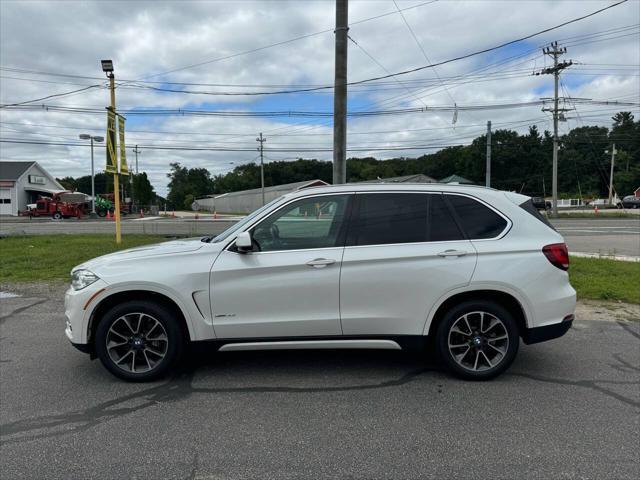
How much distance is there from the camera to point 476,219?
4.28 metres

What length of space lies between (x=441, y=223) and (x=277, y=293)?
5.36 feet

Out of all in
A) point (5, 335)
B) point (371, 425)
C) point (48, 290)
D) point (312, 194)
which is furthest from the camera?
point (48, 290)

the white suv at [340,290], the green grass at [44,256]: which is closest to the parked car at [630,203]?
the green grass at [44,256]

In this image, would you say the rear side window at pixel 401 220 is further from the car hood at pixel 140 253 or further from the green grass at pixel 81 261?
the green grass at pixel 81 261

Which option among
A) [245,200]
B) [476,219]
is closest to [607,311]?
[476,219]

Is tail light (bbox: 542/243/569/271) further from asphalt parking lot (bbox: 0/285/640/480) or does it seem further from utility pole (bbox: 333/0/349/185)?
utility pole (bbox: 333/0/349/185)

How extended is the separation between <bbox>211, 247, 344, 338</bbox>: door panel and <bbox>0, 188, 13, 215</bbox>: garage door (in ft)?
207

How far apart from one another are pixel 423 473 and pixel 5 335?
5381 millimetres

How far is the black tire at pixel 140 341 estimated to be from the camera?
161 inches

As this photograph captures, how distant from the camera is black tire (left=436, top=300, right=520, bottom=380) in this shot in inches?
163

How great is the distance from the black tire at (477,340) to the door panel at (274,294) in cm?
103

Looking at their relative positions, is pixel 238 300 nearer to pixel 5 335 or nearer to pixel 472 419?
pixel 472 419

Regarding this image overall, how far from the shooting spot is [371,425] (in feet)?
11.2

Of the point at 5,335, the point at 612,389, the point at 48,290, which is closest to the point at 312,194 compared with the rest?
the point at 612,389
